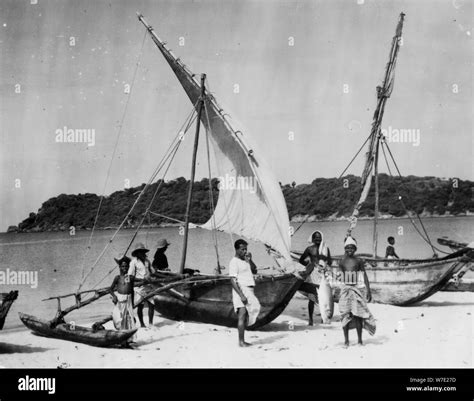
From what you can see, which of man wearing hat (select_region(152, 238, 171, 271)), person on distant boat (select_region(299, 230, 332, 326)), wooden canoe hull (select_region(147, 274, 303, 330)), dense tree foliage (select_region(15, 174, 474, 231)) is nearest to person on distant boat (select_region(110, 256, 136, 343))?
wooden canoe hull (select_region(147, 274, 303, 330))

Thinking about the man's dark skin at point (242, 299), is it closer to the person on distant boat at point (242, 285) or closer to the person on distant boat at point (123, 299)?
the person on distant boat at point (242, 285)

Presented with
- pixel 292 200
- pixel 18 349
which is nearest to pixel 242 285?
pixel 18 349

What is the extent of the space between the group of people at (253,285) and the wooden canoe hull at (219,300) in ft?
1.31

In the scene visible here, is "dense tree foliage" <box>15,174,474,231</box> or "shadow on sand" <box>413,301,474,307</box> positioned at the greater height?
"dense tree foliage" <box>15,174,474,231</box>

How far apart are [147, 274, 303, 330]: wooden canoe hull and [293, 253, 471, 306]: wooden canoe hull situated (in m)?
1.98

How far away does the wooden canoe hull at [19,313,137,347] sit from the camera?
8.55 metres

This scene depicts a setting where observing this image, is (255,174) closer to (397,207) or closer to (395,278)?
(395,278)

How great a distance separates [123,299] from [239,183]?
3.20m

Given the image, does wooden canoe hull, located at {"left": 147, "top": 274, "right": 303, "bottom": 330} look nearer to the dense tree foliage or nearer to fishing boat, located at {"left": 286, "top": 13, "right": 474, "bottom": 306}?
fishing boat, located at {"left": 286, "top": 13, "right": 474, "bottom": 306}

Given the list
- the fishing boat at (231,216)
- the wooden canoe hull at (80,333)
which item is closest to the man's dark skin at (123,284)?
the wooden canoe hull at (80,333)

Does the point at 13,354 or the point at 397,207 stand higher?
the point at 397,207
